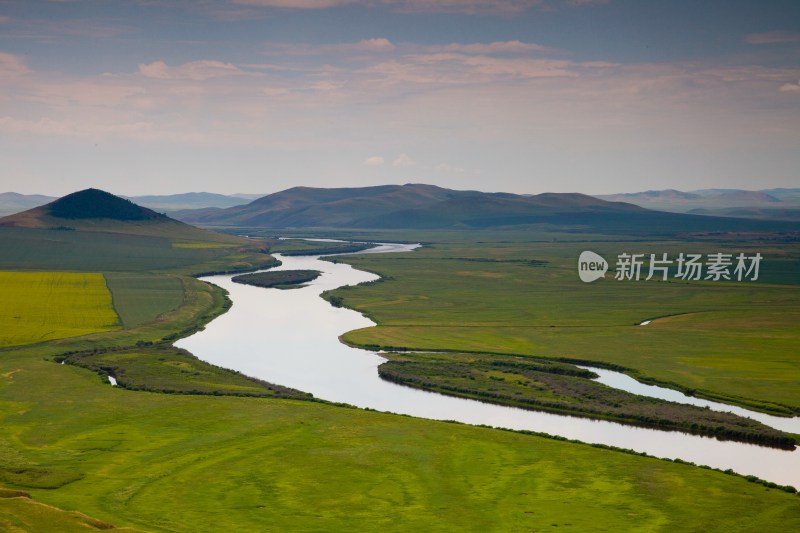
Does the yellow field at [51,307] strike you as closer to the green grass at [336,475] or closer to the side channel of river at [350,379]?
the side channel of river at [350,379]

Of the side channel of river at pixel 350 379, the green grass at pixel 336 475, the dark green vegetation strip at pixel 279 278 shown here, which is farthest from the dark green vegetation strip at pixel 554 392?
the dark green vegetation strip at pixel 279 278

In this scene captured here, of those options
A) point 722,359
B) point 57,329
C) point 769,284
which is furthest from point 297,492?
point 769,284

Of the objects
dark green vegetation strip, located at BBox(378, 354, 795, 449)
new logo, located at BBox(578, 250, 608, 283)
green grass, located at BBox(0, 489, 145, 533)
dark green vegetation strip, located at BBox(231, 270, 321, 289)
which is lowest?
green grass, located at BBox(0, 489, 145, 533)

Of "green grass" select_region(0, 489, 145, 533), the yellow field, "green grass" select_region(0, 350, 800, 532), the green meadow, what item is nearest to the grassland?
the green meadow

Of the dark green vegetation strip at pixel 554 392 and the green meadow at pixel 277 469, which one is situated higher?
the dark green vegetation strip at pixel 554 392

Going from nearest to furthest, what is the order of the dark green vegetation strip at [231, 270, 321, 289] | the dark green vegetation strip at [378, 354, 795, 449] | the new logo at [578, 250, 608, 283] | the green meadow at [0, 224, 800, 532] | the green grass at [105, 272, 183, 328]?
the green meadow at [0, 224, 800, 532] < the dark green vegetation strip at [378, 354, 795, 449] < the green grass at [105, 272, 183, 328] < the dark green vegetation strip at [231, 270, 321, 289] < the new logo at [578, 250, 608, 283]

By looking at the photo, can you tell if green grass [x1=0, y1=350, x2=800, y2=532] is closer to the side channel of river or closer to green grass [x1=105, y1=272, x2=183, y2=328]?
the side channel of river

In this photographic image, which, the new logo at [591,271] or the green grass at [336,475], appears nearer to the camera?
the green grass at [336,475]

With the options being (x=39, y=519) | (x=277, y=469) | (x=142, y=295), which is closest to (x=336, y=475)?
(x=277, y=469)
